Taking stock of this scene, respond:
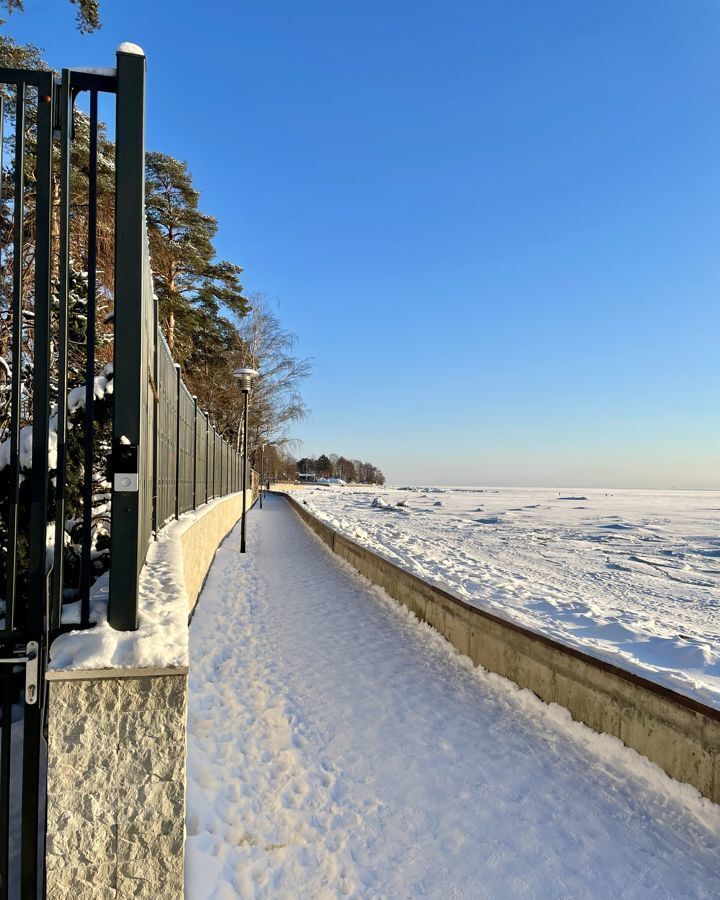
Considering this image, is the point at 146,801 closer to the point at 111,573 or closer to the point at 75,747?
the point at 75,747

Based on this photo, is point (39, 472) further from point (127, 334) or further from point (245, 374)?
point (245, 374)

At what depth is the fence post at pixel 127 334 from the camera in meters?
2.38

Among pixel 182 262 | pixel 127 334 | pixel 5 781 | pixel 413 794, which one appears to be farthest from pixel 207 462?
pixel 182 262

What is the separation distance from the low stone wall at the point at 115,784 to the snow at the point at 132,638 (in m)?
0.04

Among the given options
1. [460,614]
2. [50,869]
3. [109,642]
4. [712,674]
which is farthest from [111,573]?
[712,674]

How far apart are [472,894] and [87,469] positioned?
2477 mm

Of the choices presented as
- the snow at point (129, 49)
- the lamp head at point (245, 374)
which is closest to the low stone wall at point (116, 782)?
the snow at point (129, 49)

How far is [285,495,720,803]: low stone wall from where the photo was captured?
3068 millimetres

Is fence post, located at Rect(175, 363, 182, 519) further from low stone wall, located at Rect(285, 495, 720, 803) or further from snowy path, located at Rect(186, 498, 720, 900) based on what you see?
low stone wall, located at Rect(285, 495, 720, 803)

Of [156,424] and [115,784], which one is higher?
[156,424]

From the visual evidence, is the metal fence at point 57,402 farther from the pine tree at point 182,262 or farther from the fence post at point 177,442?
the pine tree at point 182,262

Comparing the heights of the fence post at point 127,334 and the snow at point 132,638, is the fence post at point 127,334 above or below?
above

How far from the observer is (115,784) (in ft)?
6.95

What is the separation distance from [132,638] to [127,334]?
4.11ft
